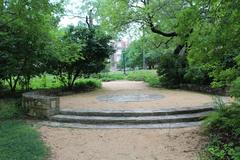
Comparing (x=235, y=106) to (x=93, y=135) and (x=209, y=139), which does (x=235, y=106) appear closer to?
(x=209, y=139)

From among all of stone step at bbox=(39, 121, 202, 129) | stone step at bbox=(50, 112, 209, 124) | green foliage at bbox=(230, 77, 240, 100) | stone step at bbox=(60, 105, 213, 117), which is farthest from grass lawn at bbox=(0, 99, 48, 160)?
green foliage at bbox=(230, 77, 240, 100)

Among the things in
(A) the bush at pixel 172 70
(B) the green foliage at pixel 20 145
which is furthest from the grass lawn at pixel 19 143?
(A) the bush at pixel 172 70

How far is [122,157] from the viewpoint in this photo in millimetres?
Answer: 5008

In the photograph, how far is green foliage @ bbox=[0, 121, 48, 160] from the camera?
4625mm

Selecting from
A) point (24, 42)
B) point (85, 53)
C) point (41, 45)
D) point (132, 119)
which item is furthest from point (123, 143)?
point (85, 53)

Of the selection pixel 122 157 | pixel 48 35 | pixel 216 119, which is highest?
pixel 48 35

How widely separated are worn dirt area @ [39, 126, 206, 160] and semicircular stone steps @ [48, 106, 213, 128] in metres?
0.43

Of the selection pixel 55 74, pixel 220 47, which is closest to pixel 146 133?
pixel 220 47

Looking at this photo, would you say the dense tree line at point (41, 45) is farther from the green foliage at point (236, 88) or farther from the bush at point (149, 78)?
the green foliage at point (236, 88)

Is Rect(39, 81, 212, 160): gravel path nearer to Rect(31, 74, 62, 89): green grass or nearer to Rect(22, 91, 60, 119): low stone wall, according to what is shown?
Rect(22, 91, 60, 119): low stone wall

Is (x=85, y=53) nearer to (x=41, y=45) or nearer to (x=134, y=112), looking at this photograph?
(x=41, y=45)

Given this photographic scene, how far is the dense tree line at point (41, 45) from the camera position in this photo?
682 centimetres

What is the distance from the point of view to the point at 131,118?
7.43 meters

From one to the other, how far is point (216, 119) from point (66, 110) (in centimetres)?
408
